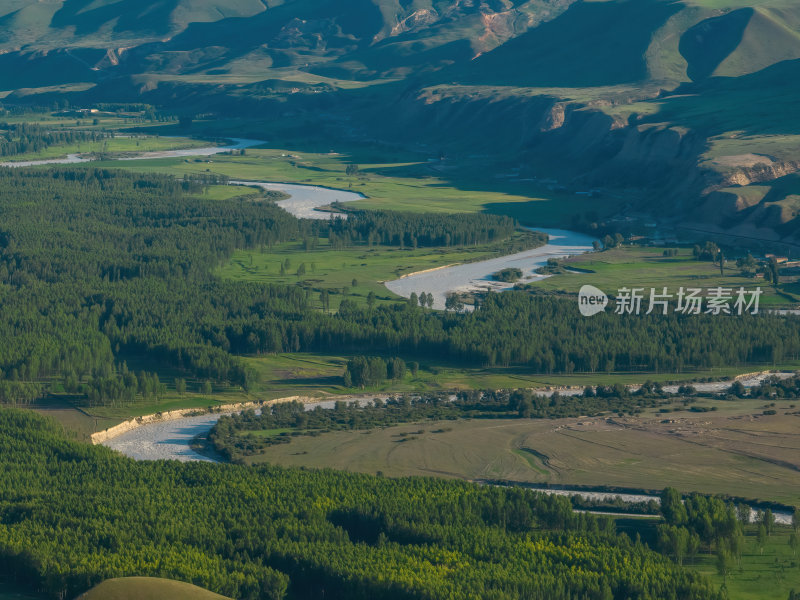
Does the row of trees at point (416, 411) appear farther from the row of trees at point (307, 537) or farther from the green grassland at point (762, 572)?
the green grassland at point (762, 572)

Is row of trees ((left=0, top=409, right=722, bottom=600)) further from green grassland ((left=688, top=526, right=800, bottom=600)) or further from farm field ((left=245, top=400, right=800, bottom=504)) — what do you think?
farm field ((left=245, top=400, right=800, bottom=504))

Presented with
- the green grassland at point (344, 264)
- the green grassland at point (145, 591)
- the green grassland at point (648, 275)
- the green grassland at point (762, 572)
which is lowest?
the green grassland at point (648, 275)

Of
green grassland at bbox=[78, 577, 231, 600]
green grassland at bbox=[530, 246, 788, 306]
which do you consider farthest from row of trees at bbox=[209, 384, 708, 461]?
green grassland at bbox=[530, 246, 788, 306]

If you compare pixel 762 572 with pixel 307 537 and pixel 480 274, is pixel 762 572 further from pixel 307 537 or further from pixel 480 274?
pixel 480 274

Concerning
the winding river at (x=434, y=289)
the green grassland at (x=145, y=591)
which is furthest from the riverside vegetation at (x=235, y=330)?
the green grassland at (x=145, y=591)

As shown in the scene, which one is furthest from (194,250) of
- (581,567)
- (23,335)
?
(581,567)

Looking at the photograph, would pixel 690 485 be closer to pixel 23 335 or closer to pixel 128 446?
pixel 128 446
